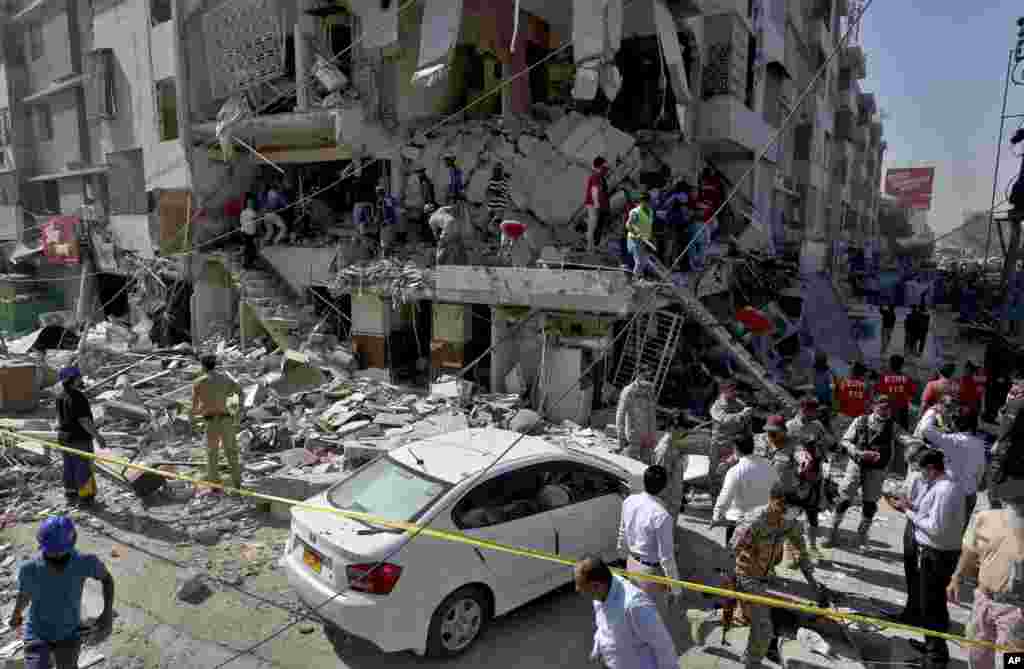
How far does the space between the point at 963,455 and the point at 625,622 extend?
4257 mm

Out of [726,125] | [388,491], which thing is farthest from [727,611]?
[726,125]

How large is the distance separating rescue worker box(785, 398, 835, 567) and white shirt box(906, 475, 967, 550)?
4.40ft

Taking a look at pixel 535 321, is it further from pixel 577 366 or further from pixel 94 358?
pixel 94 358

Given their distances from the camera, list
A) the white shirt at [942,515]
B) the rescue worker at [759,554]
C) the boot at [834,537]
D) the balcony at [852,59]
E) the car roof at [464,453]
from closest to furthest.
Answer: the rescue worker at [759,554]
the white shirt at [942,515]
the car roof at [464,453]
the boot at [834,537]
the balcony at [852,59]

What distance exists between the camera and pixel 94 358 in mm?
14648

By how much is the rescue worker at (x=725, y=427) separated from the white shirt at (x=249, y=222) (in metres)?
13.4

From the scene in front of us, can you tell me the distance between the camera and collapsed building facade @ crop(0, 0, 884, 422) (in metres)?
11.3

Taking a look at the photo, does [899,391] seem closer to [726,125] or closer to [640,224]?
[640,224]

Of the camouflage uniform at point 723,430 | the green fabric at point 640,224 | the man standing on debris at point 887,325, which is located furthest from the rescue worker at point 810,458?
the man standing on debris at point 887,325

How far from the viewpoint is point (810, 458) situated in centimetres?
588

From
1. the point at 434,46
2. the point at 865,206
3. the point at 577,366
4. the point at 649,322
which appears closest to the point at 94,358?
the point at 434,46

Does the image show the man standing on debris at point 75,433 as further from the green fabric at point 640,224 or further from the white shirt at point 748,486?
the green fabric at point 640,224

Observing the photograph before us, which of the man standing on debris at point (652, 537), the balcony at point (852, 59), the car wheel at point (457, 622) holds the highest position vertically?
the balcony at point (852, 59)

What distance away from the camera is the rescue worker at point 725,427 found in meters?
6.95
